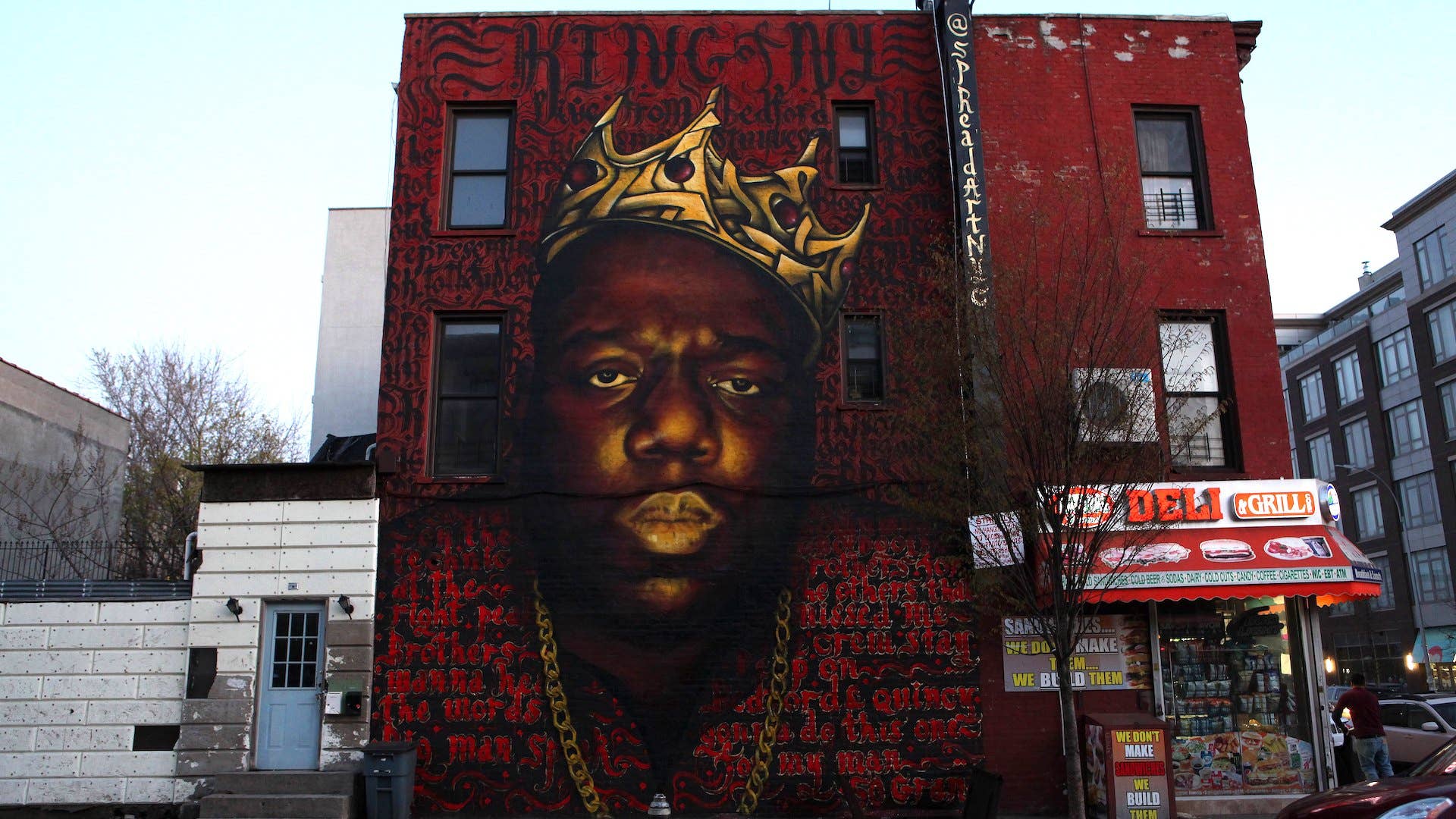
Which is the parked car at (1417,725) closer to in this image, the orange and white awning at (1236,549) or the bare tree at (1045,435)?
the orange and white awning at (1236,549)

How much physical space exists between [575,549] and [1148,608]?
801 cm

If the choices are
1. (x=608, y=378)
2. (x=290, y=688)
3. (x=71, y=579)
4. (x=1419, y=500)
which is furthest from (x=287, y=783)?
(x=1419, y=500)

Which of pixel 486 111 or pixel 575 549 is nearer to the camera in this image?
pixel 575 549

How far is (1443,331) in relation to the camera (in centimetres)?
4862

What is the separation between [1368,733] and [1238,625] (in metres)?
2.01

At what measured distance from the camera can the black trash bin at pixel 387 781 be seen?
1416cm

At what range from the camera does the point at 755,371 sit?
16.2 metres

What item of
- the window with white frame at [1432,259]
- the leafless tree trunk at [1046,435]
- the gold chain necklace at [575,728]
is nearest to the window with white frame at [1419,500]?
the window with white frame at [1432,259]

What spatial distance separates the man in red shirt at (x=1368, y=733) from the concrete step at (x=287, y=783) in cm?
1317

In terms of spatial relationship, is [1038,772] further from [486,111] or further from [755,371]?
[486,111]

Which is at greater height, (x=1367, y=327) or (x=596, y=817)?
(x=1367, y=327)

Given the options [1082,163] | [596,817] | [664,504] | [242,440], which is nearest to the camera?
[596,817]

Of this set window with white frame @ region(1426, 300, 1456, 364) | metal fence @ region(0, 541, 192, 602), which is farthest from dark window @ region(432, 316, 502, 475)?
window with white frame @ region(1426, 300, 1456, 364)

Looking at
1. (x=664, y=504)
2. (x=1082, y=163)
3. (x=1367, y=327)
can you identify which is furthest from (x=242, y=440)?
(x=1367, y=327)
